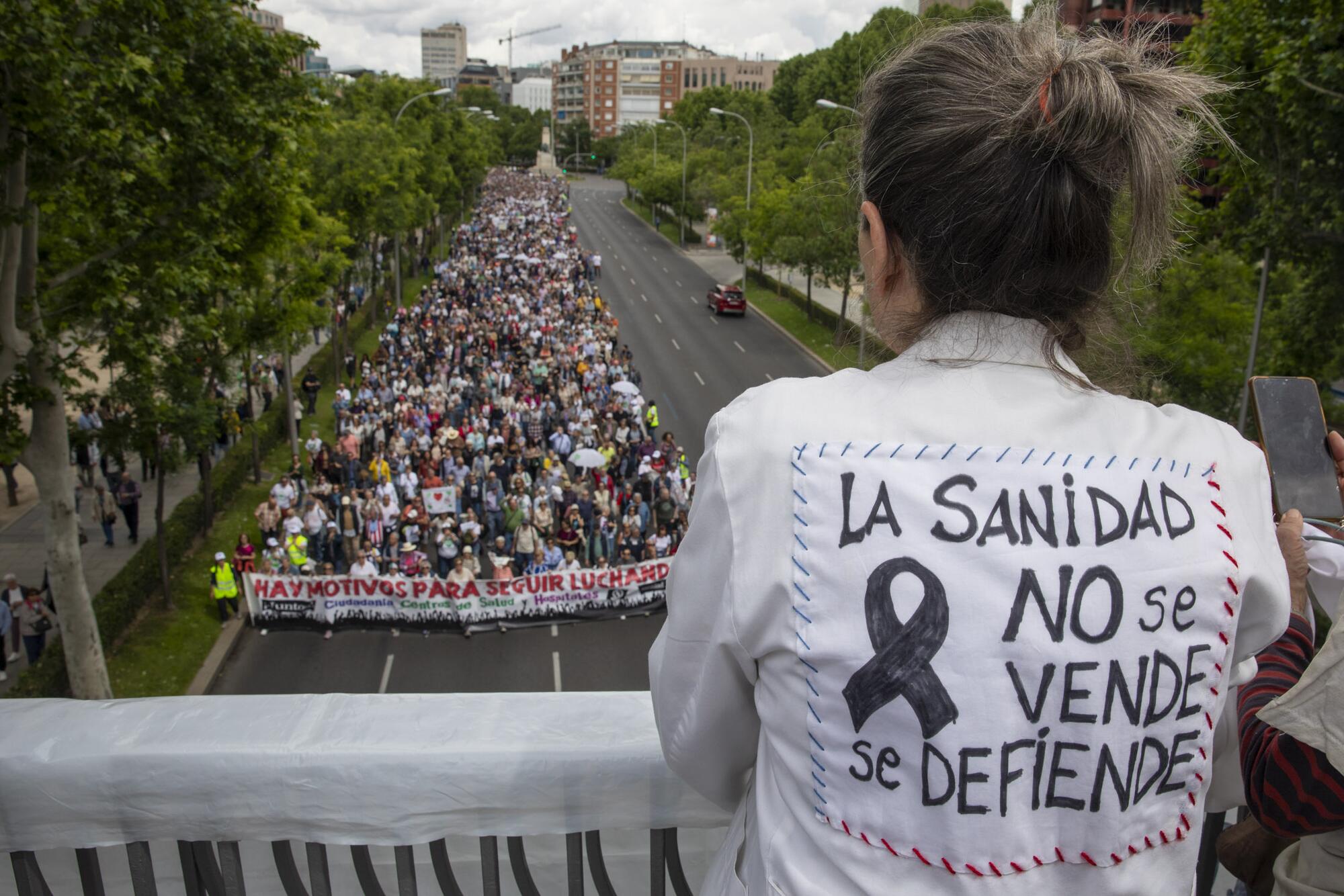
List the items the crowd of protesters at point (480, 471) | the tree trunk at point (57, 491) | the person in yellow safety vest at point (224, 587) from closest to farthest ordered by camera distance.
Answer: the tree trunk at point (57, 491), the person in yellow safety vest at point (224, 587), the crowd of protesters at point (480, 471)

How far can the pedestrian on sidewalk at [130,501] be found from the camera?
60.0 ft

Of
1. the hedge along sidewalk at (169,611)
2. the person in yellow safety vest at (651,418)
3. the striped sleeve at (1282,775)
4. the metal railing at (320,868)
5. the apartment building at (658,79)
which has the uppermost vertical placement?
the apartment building at (658,79)

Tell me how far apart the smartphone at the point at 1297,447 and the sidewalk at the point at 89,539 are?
1559 cm

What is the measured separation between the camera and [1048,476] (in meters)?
1.29

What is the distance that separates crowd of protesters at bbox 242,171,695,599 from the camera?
55.4 feet

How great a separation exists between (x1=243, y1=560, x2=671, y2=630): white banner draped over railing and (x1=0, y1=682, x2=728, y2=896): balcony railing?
13776 millimetres

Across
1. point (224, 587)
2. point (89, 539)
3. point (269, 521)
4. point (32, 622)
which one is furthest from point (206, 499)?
point (32, 622)

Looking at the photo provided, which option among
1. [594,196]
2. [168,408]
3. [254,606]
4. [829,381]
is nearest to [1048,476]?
[829,381]

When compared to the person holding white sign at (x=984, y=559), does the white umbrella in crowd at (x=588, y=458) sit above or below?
below

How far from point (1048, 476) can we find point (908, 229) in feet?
1.24

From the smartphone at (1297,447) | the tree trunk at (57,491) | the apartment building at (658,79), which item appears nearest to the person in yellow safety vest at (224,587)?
the tree trunk at (57,491)

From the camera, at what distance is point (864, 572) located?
1258mm

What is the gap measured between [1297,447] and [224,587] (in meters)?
15.9

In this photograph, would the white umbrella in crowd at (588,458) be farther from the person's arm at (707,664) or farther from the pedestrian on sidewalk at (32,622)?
the person's arm at (707,664)
